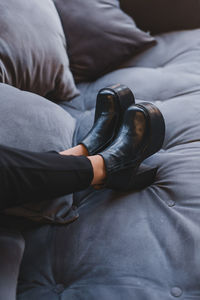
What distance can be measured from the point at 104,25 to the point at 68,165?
84 centimetres

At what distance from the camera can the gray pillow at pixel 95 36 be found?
136 centimetres

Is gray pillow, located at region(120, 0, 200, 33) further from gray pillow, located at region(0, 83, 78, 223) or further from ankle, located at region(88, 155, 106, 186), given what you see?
ankle, located at region(88, 155, 106, 186)

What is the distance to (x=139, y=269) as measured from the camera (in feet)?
2.25

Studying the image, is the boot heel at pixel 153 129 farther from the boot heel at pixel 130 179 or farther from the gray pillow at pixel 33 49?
the gray pillow at pixel 33 49

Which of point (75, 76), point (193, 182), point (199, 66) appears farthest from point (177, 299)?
point (75, 76)

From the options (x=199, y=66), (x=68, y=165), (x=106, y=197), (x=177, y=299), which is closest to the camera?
(x=177, y=299)

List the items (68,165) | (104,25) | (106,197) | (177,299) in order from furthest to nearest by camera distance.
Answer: (104,25), (106,197), (68,165), (177,299)

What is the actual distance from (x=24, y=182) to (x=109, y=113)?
411 millimetres

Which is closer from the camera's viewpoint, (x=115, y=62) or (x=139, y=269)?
(x=139, y=269)

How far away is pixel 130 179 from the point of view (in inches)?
33.4

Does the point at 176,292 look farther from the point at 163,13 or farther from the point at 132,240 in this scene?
the point at 163,13

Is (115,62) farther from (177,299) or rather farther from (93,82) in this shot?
(177,299)

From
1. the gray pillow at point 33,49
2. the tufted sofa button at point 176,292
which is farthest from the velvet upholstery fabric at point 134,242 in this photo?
the gray pillow at point 33,49

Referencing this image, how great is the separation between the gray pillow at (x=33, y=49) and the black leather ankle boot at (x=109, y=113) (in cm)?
23
